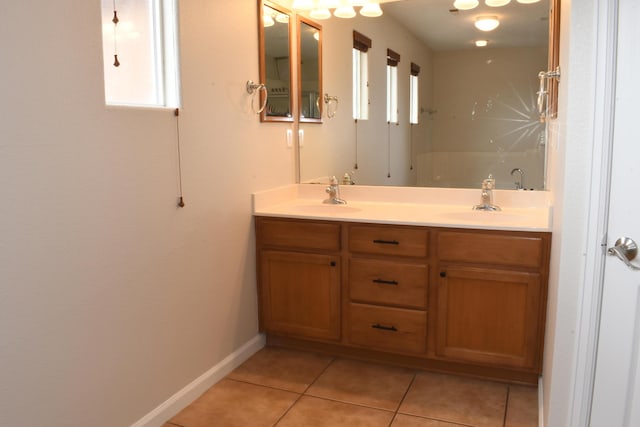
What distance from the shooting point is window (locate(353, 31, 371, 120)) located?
10.6 ft

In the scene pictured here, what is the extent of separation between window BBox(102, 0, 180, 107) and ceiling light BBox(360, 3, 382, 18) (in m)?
1.27

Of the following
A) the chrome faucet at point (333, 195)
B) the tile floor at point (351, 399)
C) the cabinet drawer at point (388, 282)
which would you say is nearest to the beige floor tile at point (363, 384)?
the tile floor at point (351, 399)

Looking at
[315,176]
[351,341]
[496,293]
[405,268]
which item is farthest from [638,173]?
[315,176]

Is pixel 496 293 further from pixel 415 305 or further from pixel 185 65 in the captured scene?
pixel 185 65

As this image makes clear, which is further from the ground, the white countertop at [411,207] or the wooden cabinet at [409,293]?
the white countertop at [411,207]

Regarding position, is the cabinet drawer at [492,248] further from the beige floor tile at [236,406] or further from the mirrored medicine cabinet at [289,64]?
the mirrored medicine cabinet at [289,64]

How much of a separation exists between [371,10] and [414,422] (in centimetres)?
223

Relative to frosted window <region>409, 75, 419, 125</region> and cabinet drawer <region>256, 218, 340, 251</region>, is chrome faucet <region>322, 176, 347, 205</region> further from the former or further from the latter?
frosted window <region>409, 75, 419, 125</region>

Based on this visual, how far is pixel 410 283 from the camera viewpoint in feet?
8.91

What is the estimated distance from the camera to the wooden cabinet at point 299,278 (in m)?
2.89

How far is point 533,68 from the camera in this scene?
283 centimetres

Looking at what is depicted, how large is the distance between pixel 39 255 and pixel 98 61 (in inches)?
27.6

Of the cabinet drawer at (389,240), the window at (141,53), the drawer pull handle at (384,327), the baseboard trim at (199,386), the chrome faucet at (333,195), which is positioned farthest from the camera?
the chrome faucet at (333,195)

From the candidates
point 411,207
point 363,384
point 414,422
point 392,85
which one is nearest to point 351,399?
point 363,384
